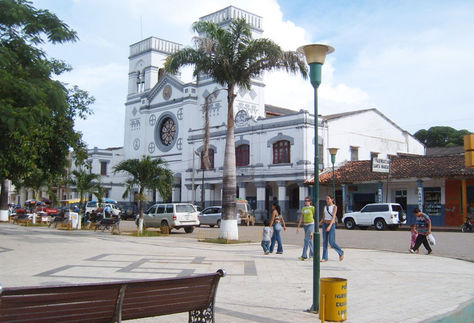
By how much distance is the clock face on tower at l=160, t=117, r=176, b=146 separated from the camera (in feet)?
170

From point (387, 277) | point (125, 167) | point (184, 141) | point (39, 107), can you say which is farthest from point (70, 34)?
point (184, 141)

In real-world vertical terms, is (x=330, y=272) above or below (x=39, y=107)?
below

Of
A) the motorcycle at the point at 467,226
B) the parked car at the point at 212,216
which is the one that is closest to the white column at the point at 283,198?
the parked car at the point at 212,216

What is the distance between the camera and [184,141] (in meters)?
49.3

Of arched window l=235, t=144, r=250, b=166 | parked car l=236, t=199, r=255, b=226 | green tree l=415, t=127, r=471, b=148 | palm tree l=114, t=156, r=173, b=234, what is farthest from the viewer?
green tree l=415, t=127, r=471, b=148

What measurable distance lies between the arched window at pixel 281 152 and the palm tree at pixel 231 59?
1960 cm

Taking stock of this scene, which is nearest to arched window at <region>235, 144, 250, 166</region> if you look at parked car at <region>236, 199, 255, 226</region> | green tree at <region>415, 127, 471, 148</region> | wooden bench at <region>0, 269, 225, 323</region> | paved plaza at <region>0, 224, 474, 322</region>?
parked car at <region>236, 199, 255, 226</region>

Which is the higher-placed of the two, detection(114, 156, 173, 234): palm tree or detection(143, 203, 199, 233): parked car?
detection(114, 156, 173, 234): palm tree

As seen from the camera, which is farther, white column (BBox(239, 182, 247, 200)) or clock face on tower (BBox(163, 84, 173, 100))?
clock face on tower (BBox(163, 84, 173, 100))

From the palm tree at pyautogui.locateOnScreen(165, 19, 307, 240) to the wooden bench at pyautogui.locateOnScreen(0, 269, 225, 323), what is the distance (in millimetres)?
13785

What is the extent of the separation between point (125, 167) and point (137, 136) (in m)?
33.3

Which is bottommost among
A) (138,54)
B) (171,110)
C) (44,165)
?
(44,165)

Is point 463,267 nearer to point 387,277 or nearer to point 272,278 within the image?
point 387,277

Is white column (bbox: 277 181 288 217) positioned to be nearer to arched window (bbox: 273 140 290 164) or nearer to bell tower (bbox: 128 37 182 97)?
arched window (bbox: 273 140 290 164)
